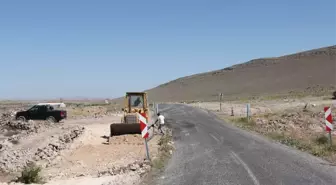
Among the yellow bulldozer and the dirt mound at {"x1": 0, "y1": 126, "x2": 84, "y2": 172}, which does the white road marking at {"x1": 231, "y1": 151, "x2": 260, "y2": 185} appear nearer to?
the dirt mound at {"x1": 0, "y1": 126, "x2": 84, "y2": 172}

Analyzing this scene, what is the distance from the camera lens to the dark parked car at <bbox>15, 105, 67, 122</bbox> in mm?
40628

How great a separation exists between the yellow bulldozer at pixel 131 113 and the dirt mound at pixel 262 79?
3804 inches

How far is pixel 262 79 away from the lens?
14975cm

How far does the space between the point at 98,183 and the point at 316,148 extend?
9.77m

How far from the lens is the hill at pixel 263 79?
129 meters

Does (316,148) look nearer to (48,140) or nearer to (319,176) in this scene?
(319,176)

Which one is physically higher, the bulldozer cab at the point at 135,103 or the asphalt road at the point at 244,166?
the bulldozer cab at the point at 135,103

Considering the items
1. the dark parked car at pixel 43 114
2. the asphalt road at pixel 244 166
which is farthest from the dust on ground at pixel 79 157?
the dark parked car at pixel 43 114

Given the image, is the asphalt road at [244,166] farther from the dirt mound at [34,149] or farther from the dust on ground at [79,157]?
the dirt mound at [34,149]

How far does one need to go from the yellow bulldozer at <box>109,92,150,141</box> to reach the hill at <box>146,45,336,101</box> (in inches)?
3709

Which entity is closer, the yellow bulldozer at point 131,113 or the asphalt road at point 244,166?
the asphalt road at point 244,166

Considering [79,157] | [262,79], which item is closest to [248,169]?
[79,157]

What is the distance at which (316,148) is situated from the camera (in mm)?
17188

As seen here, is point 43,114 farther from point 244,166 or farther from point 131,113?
point 244,166
